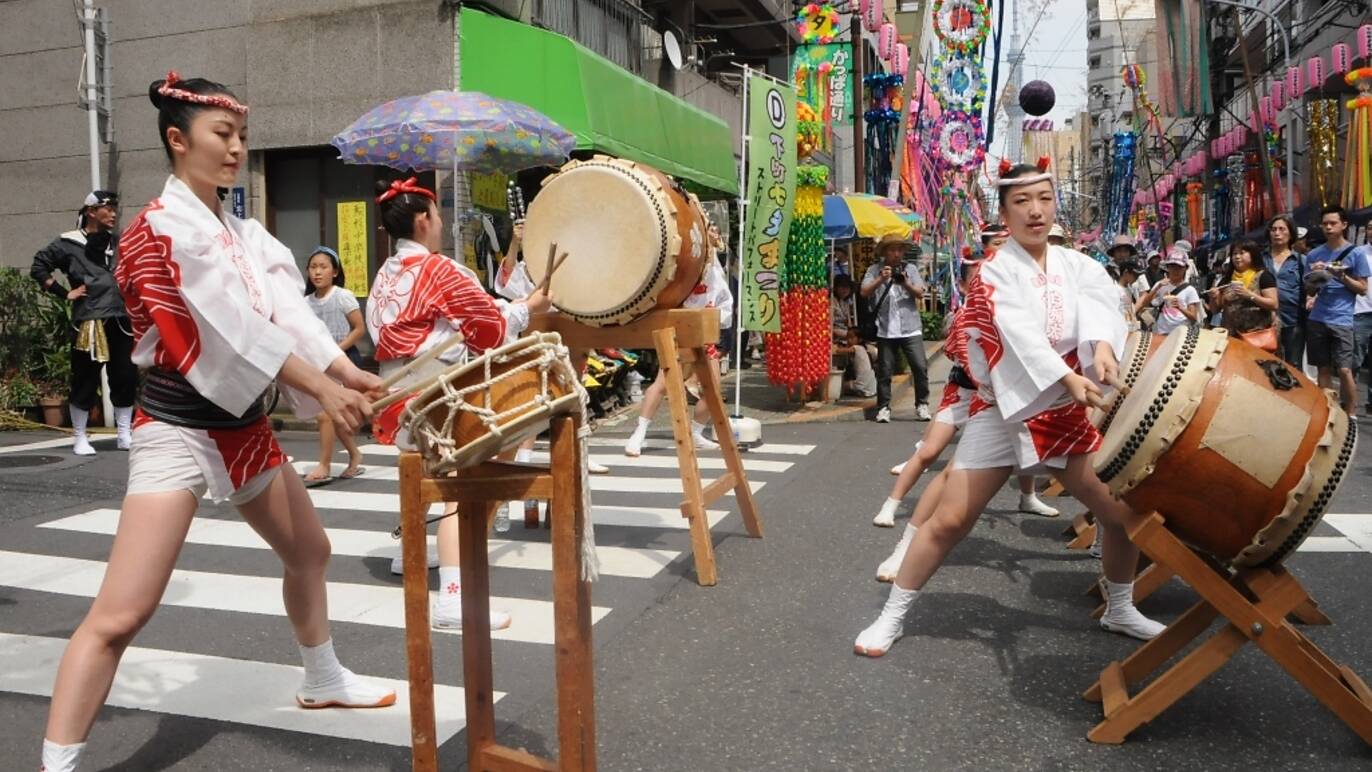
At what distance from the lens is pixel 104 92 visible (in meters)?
12.2

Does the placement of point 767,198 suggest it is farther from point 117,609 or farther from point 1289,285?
point 117,609

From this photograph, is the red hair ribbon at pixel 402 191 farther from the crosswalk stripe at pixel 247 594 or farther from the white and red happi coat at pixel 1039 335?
the white and red happi coat at pixel 1039 335

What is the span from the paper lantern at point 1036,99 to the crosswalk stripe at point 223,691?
624 inches

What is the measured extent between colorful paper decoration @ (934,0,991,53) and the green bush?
4.79m

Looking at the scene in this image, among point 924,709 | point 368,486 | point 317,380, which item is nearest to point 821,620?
point 924,709

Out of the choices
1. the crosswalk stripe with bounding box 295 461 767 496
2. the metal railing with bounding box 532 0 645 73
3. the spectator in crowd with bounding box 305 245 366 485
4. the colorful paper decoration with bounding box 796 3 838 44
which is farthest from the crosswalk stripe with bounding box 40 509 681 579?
the colorful paper decoration with bounding box 796 3 838 44

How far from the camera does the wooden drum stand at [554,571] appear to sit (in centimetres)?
241

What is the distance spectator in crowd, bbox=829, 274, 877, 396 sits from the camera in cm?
1241

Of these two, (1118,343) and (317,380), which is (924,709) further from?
(317,380)

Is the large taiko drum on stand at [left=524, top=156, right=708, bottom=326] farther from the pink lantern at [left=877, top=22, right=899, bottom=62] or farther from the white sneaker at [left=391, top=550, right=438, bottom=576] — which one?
the pink lantern at [left=877, top=22, right=899, bottom=62]

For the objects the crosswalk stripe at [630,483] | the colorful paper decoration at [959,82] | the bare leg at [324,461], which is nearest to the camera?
the crosswalk stripe at [630,483]

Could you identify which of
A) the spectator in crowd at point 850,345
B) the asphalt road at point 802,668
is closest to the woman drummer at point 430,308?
the asphalt road at point 802,668

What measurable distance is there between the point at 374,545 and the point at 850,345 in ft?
25.6

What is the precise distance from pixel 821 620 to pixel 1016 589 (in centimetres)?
100
